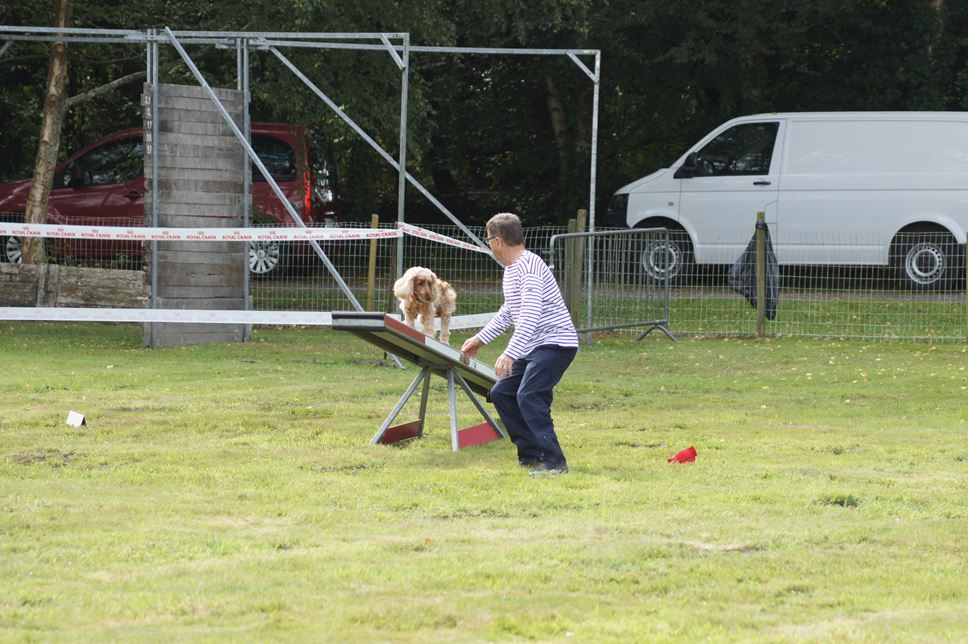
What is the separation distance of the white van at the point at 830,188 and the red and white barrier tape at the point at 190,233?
6.26 m

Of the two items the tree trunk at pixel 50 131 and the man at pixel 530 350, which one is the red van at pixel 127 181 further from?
the man at pixel 530 350

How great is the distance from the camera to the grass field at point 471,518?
188 inches

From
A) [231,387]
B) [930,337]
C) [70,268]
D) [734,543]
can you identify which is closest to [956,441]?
[734,543]

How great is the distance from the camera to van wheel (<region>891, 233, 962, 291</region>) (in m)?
18.1

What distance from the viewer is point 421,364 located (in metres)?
8.69

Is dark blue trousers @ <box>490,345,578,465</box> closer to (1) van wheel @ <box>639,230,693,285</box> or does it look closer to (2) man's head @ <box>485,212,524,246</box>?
(2) man's head @ <box>485,212,524,246</box>

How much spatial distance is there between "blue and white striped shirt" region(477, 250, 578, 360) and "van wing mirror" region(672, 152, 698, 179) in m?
11.7

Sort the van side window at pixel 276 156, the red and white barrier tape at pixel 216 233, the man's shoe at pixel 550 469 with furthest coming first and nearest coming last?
the van side window at pixel 276 156 < the red and white barrier tape at pixel 216 233 < the man's shoe at pixel 550 469

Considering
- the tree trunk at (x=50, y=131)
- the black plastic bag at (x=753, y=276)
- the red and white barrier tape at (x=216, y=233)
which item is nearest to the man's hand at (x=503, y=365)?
the red and white barrier tape at (x=216, y=233)

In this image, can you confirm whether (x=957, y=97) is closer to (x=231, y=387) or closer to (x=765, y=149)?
(x=765, y=149)

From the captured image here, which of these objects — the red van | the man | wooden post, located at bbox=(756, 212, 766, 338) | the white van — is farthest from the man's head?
the red van

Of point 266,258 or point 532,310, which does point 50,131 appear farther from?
point 532,310

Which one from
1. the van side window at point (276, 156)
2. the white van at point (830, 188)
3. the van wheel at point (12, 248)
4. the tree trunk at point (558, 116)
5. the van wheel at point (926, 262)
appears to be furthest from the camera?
the tree trunk at point (558, 116)

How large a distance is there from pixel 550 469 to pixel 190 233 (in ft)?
24.6
